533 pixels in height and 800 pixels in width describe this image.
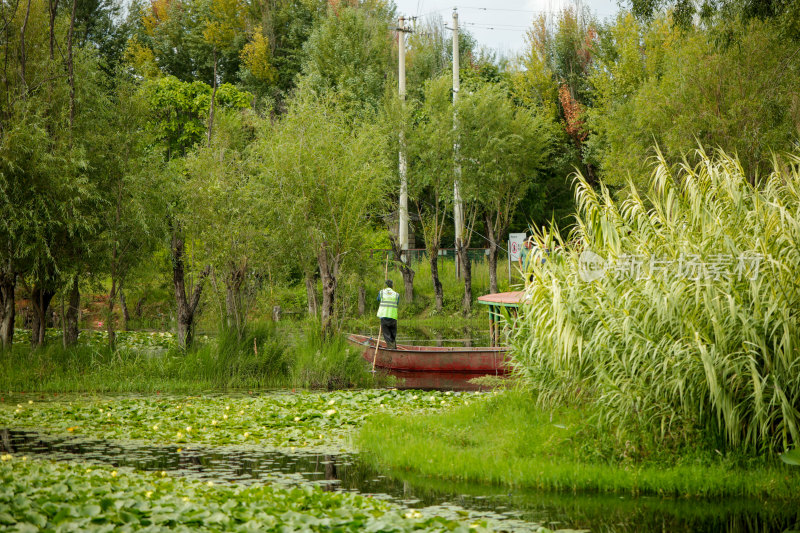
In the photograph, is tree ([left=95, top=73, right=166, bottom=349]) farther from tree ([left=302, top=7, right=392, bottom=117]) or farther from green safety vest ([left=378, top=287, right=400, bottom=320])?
tree ([left=302, top=7, right=392, bottom=117])

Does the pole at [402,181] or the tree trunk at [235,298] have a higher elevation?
the pole at [402,181]

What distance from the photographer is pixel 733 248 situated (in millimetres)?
10039

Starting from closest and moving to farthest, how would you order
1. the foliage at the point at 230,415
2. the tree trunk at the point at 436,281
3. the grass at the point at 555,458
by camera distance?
the grass at the point at 555,458, the foliage at the point at 230,415, the tree trunk at the point at 436,281

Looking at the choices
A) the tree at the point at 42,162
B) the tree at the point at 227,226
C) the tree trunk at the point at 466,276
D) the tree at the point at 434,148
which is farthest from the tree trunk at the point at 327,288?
the tree trunk at the point at 466,276

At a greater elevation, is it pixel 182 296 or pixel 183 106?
pixel 183 106

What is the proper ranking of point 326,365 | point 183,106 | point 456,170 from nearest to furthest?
Result: point 326,365
point 456,170
point 183,106

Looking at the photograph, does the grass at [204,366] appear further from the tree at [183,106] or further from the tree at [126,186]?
the tree at [183,106]

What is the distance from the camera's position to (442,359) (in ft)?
68.8

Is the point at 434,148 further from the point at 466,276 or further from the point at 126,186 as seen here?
the point at 126,186

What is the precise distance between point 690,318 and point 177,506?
19.2 ft

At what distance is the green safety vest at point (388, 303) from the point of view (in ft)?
71.4

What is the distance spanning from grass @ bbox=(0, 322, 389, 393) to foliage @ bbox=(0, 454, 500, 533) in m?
9.05

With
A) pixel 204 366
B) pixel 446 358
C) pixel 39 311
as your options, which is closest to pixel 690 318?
pixel 446 358

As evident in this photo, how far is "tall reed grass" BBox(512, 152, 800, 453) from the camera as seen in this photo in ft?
30.8
